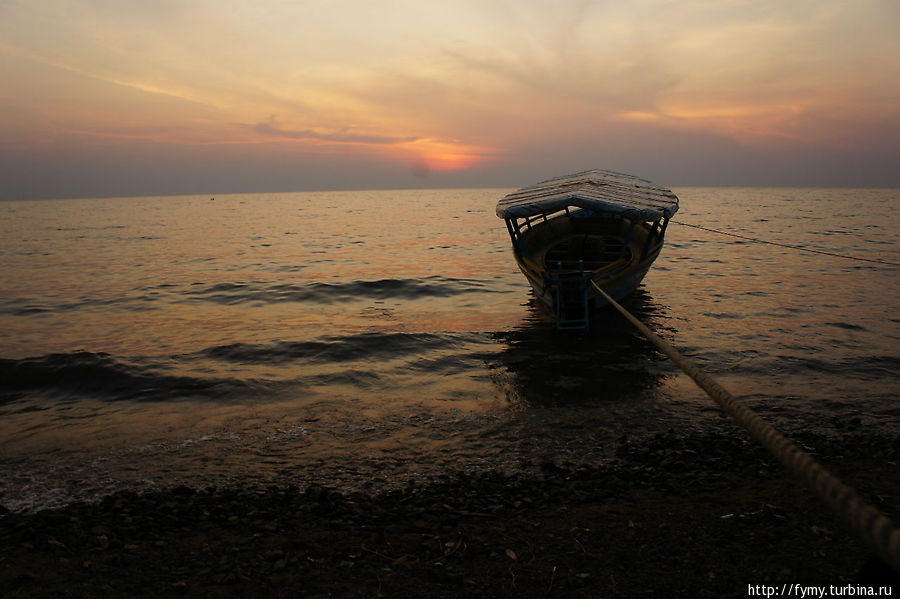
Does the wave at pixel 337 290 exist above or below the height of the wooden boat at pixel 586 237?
below

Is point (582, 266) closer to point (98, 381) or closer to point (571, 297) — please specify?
point (571, 297)

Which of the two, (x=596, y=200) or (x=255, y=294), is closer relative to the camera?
(x=596, y=200)

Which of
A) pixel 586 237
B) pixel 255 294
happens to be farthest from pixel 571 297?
pixel 255 294

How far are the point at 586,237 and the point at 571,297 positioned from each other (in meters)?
4.61

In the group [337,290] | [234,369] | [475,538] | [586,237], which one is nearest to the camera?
[475,538]

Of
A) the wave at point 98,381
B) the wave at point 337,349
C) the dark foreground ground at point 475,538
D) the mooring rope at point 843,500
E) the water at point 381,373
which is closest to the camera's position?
the mooring rope at point 843,500

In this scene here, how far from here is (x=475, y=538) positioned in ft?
15.7

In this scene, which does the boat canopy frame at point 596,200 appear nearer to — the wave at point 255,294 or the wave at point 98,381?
the wave at point 255,294

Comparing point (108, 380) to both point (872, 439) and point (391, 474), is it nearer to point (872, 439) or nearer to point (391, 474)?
point (391, 474)

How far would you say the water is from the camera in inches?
270

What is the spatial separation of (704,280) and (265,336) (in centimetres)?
1825

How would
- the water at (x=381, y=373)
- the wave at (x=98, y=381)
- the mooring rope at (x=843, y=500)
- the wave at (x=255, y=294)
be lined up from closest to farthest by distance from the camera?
1. the mooring rope at (x=843, y=500)
2. the water at (x=381, y=373)
3. the wave at (x=98, y=381)
4. the wave at (x=255, y=294)

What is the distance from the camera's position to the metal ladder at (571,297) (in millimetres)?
12992

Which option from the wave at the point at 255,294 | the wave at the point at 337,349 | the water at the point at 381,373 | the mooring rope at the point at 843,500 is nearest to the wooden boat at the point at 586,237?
the water at the point at 381,373
